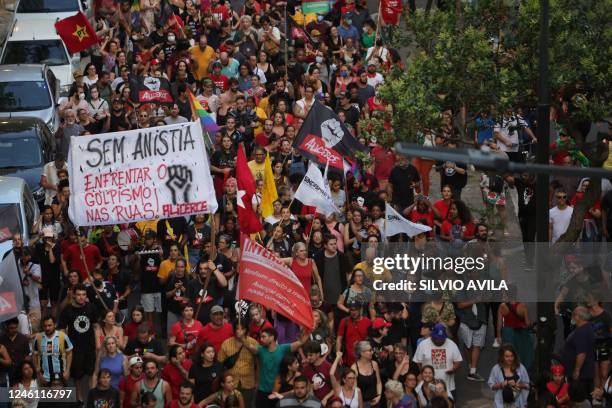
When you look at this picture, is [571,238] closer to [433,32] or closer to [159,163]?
[433,32]

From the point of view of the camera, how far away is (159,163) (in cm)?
1800

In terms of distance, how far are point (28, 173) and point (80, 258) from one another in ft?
13.8

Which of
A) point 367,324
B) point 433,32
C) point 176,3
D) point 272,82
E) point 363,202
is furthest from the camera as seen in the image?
point 176,3

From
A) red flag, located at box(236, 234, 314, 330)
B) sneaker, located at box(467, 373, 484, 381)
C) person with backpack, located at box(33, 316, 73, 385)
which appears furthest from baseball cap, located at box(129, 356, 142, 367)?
sneaker, located at box(467, 373, 484, 381)

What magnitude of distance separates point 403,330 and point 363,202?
3.81 metres

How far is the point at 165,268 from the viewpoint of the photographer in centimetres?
1866

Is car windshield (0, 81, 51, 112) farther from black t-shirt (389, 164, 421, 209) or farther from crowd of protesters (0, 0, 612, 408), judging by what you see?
black t-shirt (389, 164, 421, 209)

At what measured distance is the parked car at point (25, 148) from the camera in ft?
75.5

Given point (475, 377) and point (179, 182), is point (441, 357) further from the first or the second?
point (179, 182)

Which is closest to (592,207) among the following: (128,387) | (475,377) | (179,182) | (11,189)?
(475,377)

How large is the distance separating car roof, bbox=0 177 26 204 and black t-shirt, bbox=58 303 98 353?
370 cm

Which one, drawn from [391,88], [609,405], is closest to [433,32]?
[391,88]

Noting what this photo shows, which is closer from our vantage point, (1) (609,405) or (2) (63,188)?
(1) (609,405)

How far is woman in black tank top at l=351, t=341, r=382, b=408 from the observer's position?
16094mm
